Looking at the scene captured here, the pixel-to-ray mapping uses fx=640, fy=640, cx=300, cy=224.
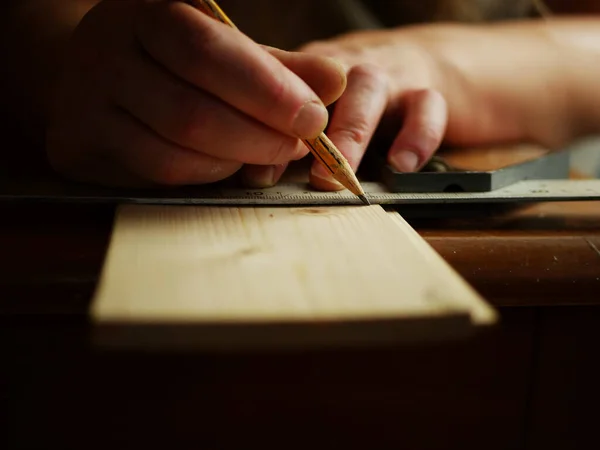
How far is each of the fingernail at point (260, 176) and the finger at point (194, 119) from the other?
4 centimetres

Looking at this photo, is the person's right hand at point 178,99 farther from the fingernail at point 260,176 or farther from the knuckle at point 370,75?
the knuckle at point 370,75

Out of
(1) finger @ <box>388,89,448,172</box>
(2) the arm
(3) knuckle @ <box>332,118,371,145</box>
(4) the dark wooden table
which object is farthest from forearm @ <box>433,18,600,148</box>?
(4) the dark wooden table

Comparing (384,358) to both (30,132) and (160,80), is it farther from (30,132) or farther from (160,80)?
(30,132)

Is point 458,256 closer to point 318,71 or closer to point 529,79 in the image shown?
point 318,71

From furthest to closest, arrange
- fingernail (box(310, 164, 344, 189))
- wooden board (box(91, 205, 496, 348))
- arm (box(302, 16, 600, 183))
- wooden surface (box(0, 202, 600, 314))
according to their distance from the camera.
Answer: arm (box(302, 16, 600, 183)) < fingernail (box(310, 164, 344, 189)) < wooden surface (box(0, 202, 600, 314)) < wooden board (box(91, 205, 496, 348))

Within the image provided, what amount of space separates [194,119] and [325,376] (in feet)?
0.61

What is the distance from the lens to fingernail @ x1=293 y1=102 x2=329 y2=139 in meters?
0.39

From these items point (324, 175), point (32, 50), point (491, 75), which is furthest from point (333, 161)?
point (491, 75)

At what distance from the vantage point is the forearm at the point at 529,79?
776mm

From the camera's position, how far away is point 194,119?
1.37 ft

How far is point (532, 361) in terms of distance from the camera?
0.43m

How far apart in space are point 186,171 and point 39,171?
0.17 metres

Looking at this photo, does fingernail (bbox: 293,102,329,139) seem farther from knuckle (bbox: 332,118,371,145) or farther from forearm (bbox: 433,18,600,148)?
forearm (bbox: 433,18,600,148)

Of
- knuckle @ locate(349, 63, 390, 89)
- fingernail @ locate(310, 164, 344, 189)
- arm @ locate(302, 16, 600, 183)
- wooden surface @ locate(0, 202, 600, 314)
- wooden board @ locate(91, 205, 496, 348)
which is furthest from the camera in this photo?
arm @ locate(302, 16, 600, 183)
